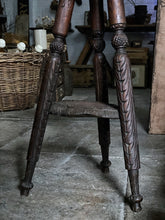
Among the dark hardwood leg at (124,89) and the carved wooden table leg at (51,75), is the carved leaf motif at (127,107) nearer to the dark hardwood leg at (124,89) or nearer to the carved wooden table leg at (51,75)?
the dark hardwood leg at (124,89)

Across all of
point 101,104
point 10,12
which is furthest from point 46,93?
point 10,12

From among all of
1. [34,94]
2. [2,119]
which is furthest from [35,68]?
[2,119]

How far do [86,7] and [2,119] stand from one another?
413 cm

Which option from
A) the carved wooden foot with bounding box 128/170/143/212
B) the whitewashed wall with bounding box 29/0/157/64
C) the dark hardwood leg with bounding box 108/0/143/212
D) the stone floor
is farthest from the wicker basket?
the whitewashed wall with bounding box 29/0/157/64

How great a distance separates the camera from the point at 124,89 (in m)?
1.11

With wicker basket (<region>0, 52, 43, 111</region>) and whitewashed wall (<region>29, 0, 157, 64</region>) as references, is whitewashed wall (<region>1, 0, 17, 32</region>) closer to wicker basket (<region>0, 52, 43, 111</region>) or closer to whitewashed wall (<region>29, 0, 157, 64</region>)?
whitewashed wall (<region>29, 0, 157, 64</region>)

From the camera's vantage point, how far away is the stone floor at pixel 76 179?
3.76 ft

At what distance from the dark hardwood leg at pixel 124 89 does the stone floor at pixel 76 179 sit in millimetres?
127

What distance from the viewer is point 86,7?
621cm

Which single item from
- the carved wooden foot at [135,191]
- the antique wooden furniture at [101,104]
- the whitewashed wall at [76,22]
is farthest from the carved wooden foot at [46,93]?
the whitewashed wall at [76,22]

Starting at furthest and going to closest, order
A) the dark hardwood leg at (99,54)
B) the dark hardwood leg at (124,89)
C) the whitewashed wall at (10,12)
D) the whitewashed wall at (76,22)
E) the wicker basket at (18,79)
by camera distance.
→ 1. the whitewashed wall at (10,12)
2. the whitewashed wall at (76,22)
3. the wicker basket at (18,79)
4. the dark hardwood leg at (99,54)
5. the dark hardwood leg at (124,89)

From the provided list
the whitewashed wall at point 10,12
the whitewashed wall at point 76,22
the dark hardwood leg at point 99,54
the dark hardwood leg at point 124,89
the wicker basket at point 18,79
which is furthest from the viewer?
the whitewashed wall at point 10,12

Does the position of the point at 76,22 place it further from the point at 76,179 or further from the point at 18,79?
the point at 76,179

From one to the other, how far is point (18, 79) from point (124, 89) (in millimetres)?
2086
